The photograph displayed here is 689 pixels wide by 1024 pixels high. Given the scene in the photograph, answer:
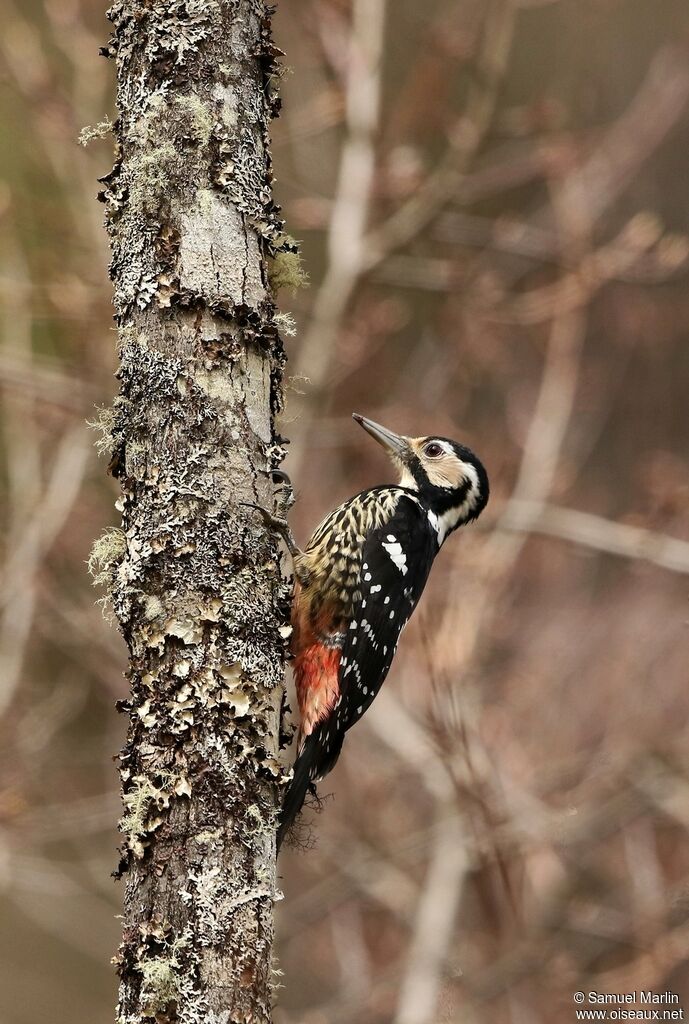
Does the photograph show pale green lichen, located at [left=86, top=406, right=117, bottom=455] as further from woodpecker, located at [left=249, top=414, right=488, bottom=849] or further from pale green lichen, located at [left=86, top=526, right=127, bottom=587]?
woodpecker, located at [left=249, top=414, right=488, bottom=849]

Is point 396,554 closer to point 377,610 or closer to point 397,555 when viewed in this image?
point 397,555

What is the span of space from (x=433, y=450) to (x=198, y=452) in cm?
188

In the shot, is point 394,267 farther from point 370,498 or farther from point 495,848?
point 495,848

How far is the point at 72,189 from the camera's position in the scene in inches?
246

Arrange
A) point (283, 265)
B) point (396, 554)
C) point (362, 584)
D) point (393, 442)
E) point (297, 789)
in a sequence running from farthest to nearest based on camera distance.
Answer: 1. point (393, 442)
2. point (396, 554)
3. point (362, 584)
4. point (297, 789)
5. point (283, 265)

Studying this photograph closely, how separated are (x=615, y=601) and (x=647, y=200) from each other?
8.69 feet

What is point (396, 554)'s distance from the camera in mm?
3887

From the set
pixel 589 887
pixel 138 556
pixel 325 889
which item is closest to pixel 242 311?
pixel 138 556

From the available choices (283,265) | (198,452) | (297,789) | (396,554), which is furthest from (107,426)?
(396,554)

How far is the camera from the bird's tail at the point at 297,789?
8.81ft

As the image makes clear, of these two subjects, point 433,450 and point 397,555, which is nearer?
point 397,555

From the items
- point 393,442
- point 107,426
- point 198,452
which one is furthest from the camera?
point 393,442

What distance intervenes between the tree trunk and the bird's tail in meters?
0.23

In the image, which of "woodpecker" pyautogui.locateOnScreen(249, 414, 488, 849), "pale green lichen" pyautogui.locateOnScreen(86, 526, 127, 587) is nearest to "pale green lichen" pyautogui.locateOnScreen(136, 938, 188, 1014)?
"pale green lichen" pyautogui.locateOnScreen(86, 526, 127, 587)
